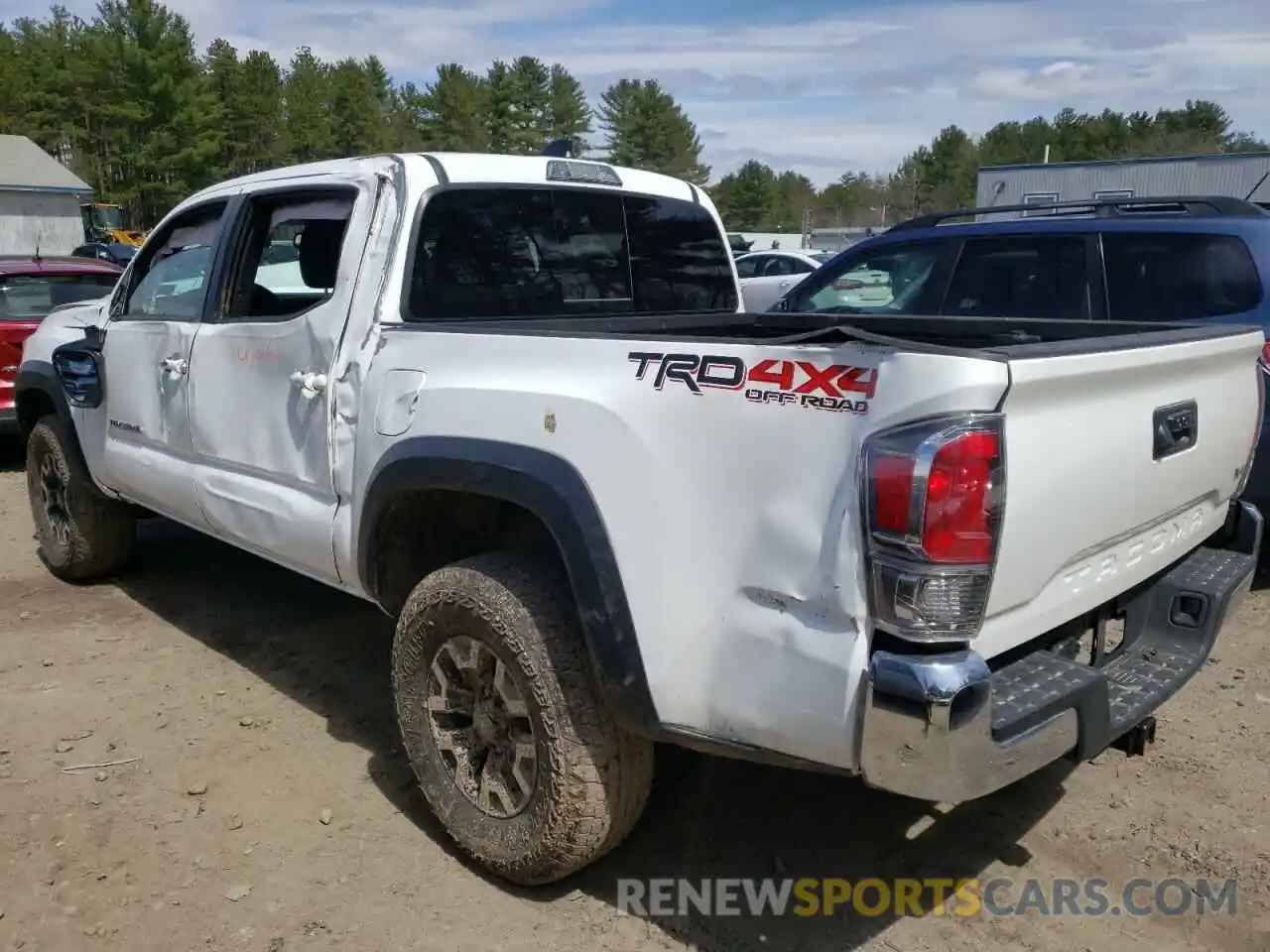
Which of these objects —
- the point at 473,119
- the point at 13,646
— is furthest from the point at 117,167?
the point at 13,646

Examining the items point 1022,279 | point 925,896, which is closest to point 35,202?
point 1022,279

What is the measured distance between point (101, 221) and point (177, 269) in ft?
197

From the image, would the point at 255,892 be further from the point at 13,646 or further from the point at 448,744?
the point at 13,646

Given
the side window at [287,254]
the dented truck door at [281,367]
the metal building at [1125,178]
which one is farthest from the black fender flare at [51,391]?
the metal building at [1125,178]

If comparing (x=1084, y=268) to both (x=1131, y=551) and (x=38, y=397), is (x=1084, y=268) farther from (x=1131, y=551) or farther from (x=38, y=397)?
(x=38, y=397)

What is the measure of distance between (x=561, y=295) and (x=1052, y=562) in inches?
81.3

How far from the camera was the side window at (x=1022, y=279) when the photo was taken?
221 inches

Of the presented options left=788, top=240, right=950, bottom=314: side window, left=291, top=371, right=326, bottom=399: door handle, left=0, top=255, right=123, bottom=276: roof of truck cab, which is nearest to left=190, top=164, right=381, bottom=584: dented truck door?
left=291, top=371, right=326, bottom=399: door handle

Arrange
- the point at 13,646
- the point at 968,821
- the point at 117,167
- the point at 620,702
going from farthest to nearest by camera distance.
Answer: the point at 117,167 → the point at 13,646 → the point at 968,821 → the point at 620,702

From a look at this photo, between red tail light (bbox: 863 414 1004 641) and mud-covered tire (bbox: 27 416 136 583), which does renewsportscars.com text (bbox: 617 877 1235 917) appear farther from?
mud-covered tire (bbox: 27 416 136 583)

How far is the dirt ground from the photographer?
9.14 feet

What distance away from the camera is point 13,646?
4.73 meters

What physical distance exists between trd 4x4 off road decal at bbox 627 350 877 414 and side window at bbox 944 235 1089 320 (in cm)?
356

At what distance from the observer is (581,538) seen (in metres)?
2.52
